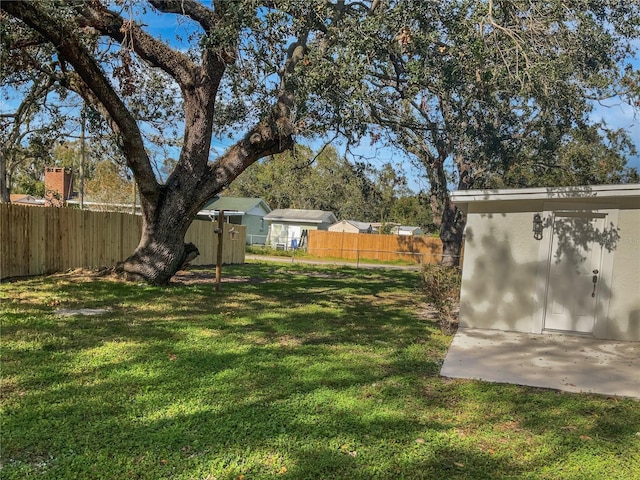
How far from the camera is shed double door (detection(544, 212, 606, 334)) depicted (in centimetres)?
756

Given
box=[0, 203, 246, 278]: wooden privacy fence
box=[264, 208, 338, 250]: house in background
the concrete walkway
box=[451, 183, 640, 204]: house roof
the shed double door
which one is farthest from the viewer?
box=[264, 208, 338, 250]: house in background

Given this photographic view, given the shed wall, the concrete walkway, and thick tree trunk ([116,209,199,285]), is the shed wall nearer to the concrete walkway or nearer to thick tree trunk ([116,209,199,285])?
the concrete walkway

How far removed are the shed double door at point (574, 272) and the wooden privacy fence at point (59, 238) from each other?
34.8 ft

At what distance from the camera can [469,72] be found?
870cm

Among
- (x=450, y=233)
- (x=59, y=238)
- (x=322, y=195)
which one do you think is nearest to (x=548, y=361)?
(x=59, y=238)

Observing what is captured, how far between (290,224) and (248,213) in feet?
12.6

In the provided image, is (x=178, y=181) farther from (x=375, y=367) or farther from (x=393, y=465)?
(x=393, y=465)

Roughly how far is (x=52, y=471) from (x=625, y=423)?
456cm

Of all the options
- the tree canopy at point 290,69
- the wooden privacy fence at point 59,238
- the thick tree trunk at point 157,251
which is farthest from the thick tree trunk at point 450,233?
the thick tree trunk at point 157,251

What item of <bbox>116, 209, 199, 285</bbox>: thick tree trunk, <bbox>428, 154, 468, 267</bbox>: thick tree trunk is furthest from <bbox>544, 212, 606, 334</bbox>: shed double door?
<bbox>428, 154, 468, 267</bbox>: thick tree trunk

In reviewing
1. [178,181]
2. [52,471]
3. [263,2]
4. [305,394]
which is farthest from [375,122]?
[52,471]

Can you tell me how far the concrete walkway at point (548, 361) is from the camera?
17.4 ft

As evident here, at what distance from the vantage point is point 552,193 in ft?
24.7

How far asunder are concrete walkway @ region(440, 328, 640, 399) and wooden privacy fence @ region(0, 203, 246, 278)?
919 centimetres
